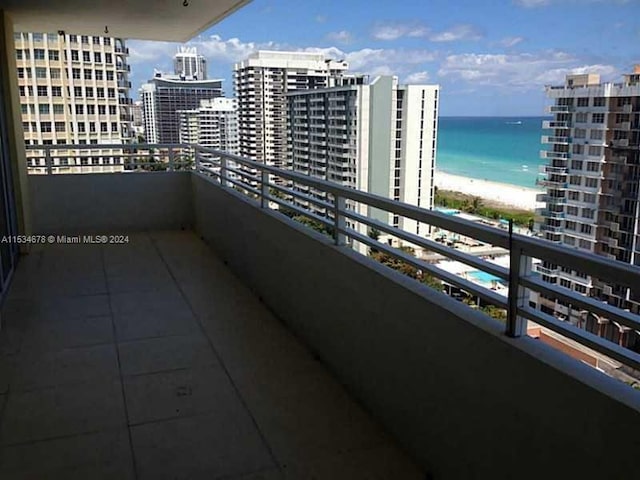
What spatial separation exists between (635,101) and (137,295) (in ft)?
13.1

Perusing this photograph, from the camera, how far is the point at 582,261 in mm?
1574

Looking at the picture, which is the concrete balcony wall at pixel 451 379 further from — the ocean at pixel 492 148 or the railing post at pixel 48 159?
the railing post at pixel 48 159

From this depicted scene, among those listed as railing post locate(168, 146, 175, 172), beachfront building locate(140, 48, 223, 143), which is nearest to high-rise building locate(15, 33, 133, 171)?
beachfront building locate(140, 48, 223, 143)

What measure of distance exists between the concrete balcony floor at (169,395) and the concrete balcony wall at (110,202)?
8.79 feet

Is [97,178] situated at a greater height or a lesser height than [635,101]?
lesser

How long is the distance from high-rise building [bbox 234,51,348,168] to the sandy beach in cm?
170

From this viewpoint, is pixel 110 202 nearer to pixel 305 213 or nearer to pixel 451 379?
pixel 305 213

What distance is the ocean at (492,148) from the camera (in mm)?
3207

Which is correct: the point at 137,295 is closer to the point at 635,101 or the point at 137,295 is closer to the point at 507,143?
the point at 507,143

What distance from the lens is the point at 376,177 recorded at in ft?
14.8

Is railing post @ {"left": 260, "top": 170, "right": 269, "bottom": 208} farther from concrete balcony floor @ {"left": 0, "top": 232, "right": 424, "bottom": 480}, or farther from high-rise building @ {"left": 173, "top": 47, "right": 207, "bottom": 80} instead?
high-rise building @ {"left": 173, "top": 47, "right": 207, "bottom": 80}

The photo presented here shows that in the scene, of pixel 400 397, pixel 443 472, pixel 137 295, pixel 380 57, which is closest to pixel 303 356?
pixel 400 397

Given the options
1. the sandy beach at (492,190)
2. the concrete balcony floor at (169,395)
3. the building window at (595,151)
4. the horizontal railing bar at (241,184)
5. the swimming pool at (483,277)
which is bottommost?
the concrete balcony floor at (169,395)

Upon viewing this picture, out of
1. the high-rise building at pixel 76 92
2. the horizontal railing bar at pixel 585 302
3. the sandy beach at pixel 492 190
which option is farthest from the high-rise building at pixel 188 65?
the horizontal railing bar at pixel 585 302
